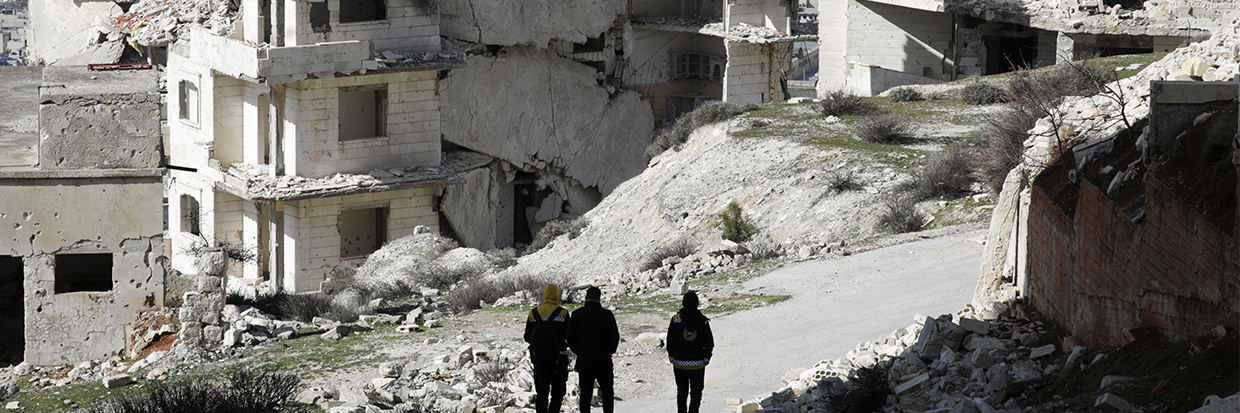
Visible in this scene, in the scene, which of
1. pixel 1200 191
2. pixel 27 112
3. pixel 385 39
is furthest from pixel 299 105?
pixel 1200 191

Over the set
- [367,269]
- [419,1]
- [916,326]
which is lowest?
[367,269]

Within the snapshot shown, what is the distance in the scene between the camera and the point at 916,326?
10586 millimetres

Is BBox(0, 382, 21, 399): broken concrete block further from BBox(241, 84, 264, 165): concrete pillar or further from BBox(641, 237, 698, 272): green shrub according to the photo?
BBox(241, 84, 264, 165): concrete pillar

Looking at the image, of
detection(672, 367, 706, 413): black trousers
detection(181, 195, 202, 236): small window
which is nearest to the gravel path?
detection(672, 367, 706, 413): black trousers

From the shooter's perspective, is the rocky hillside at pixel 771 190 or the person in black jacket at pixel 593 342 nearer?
the person in black jacket at pixel 593 342

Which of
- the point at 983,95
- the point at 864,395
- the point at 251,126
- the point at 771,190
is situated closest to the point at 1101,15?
the point at 983,95

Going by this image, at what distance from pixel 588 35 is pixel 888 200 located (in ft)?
55.0

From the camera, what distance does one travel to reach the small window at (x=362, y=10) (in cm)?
2764

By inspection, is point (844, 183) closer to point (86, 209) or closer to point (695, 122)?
point (695, 122)


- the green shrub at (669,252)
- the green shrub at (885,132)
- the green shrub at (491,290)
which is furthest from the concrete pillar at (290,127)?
the green shrub at (885,132)

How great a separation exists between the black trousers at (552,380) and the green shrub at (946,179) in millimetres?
10262

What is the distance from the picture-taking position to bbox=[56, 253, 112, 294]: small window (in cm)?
1664

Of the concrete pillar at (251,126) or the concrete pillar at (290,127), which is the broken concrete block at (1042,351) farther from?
the concrete pillar at (251,126)

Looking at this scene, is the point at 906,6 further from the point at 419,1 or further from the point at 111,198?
the point at 111,198
